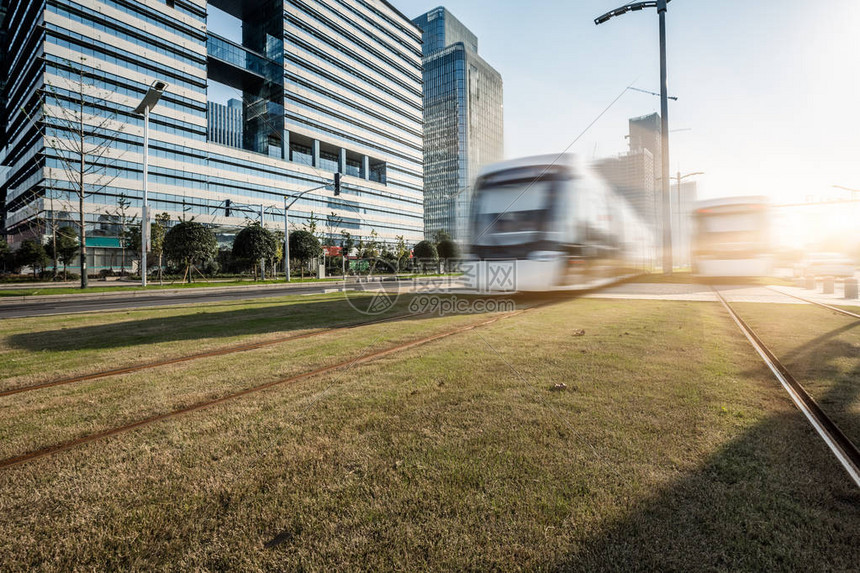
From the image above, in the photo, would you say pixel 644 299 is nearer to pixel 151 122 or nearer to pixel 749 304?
pixel 749 304

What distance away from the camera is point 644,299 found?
11422 millimetres

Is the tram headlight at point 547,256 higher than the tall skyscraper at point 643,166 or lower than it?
lower

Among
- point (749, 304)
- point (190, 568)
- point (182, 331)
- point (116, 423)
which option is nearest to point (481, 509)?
point (190, 568)

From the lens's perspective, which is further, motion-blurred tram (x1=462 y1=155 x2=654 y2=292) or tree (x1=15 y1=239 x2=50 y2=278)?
tree (x1=15 y1=239 x2=50 y2=278)

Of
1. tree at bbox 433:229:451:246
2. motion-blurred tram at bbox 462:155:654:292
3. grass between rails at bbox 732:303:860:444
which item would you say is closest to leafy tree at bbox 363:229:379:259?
tree at bbox 433:229:451:246

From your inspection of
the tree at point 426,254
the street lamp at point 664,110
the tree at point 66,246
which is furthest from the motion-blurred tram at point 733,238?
the tree at point 66,246

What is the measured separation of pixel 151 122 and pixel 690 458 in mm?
66652

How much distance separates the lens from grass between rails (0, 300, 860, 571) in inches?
60.6

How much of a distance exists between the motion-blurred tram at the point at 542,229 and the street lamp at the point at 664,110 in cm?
578

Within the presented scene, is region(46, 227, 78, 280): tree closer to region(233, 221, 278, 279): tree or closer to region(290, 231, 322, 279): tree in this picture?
region(233, 221, 278, 279): tree

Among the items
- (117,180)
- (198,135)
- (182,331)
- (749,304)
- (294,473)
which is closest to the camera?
(294,473)

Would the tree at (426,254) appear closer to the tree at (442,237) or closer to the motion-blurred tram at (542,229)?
the tree at (442,237)

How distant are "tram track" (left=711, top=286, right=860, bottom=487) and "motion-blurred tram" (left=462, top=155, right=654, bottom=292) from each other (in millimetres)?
4229

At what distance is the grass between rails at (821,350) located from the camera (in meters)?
3.06
